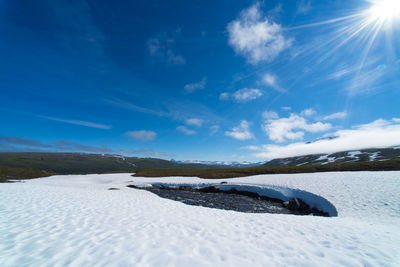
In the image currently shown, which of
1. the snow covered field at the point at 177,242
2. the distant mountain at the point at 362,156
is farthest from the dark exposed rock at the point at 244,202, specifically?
the distant mountain at the point at 362,156

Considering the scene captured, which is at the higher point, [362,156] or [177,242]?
[362,156]

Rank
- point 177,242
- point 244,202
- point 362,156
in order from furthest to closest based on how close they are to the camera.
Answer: point 362,156, point 244,202, point 177,242

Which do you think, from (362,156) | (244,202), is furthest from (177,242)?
(362,156)

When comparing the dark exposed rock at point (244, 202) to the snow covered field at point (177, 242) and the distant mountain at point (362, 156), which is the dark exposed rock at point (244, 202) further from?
the distant mountain at point (362, 156)

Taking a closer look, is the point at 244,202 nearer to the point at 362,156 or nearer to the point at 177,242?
the point at 177,242

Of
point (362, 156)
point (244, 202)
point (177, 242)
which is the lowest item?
point (244, 202)

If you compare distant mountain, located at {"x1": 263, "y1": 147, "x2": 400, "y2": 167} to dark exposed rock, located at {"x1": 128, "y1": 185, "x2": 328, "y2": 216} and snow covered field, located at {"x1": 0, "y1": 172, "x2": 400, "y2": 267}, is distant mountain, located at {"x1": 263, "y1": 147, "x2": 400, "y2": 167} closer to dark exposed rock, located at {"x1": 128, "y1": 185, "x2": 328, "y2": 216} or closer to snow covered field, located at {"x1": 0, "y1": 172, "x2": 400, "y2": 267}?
dark exposed rock, located at {"x1": 128, "y1": 185, "x2": 328, "y2": 216}

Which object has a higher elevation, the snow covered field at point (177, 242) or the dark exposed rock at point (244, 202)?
the snow covered field at point (177, 242)

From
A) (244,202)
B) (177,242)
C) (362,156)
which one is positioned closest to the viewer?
(177,242)

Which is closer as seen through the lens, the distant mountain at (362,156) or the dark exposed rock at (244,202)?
the dark exposed rock at (244,202)

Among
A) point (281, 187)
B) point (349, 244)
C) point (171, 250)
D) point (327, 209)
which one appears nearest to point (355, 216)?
point (327, 209)

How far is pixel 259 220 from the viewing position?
827cm

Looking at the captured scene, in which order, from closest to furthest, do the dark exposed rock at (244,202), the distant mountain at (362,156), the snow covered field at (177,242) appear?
the snow covered field at (177,242)
the dark exposed rock at (244,202)
the distant mountain at (362,156)

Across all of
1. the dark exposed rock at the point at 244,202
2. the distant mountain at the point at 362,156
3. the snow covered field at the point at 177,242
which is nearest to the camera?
the snow covered field at the point at 177,242
